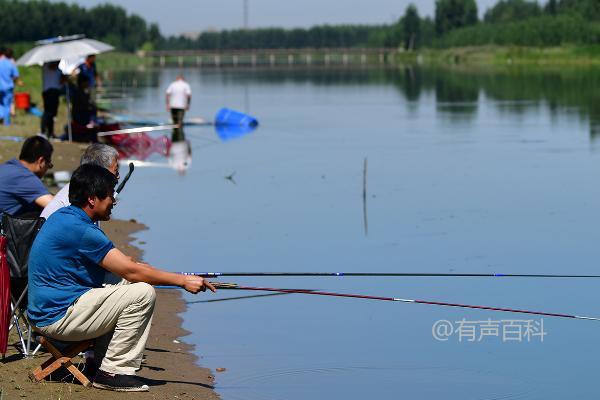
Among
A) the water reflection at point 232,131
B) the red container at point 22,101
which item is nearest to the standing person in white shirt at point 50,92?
the water reflection at point 232,131

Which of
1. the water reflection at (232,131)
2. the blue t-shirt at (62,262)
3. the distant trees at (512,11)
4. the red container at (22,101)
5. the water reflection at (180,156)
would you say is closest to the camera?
the blue t-shirt at (62,262)

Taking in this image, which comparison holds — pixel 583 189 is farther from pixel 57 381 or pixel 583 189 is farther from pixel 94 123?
pixel 57 381

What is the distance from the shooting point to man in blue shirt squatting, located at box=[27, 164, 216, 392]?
6.61 m

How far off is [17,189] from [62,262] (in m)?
2.01

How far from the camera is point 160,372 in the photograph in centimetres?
796

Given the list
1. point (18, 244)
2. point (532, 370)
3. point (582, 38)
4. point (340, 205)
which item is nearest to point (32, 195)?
point (18, 244)

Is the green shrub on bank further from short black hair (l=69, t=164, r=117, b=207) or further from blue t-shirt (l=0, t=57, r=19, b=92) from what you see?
short black hair (l=69, t=164, r=117, b=207)

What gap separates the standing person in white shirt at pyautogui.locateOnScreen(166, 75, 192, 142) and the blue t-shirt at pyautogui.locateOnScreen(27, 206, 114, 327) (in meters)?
20.8

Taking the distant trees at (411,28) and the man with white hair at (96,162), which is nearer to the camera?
the man with white hair at (96,162)

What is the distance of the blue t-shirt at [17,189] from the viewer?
27.8 ft

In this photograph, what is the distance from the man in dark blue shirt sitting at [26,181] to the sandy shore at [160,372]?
0.96 metres

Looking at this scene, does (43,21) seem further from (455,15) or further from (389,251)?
(389,251)

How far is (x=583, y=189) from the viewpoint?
17.8 m
